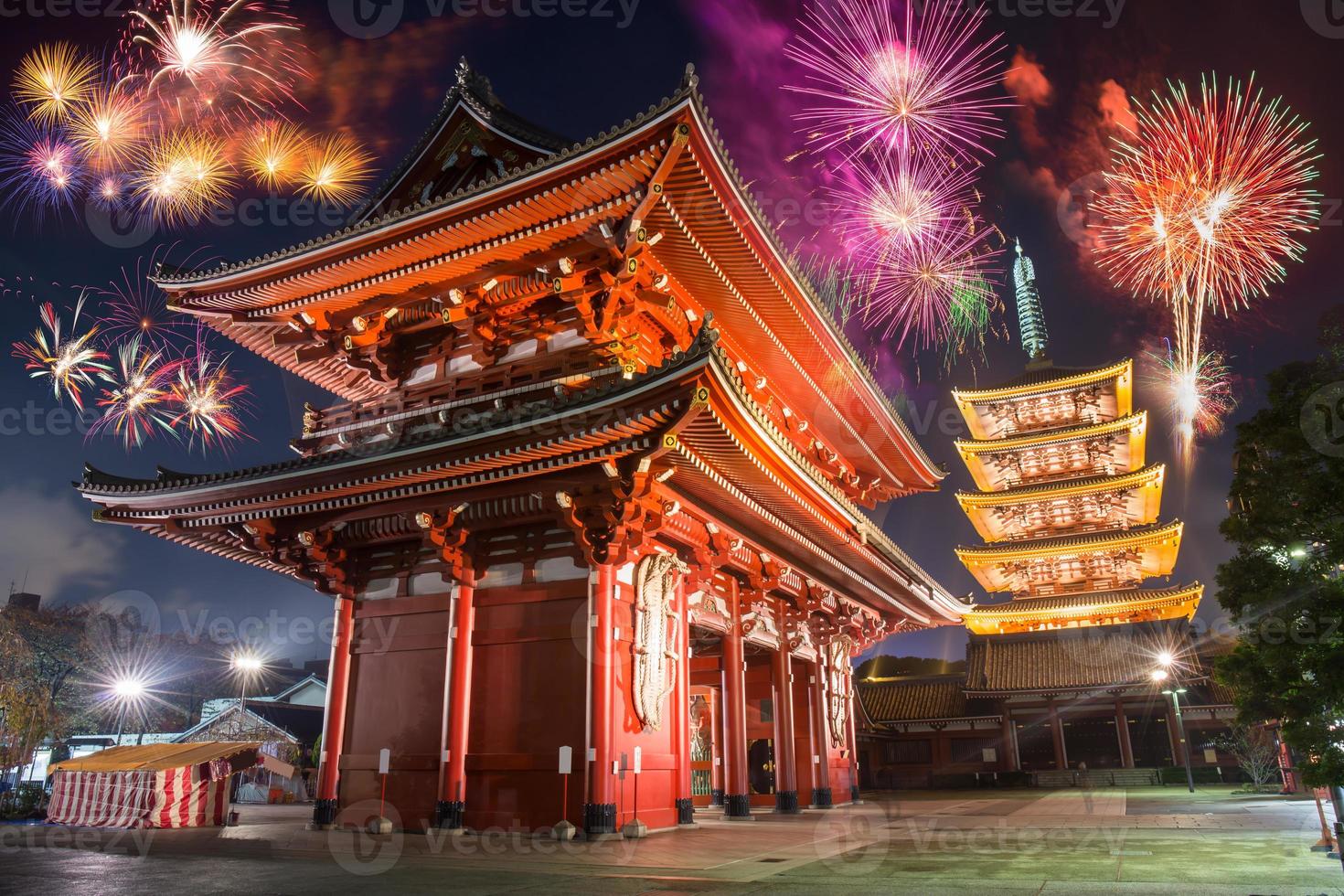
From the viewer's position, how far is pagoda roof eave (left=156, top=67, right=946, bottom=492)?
13.8m

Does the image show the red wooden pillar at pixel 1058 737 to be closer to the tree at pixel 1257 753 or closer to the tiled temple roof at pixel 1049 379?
the tree at pixel 1257 753

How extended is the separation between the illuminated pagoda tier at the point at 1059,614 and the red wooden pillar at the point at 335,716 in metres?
28.9

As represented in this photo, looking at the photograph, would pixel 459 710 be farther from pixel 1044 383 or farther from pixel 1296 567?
pixel 1044 383

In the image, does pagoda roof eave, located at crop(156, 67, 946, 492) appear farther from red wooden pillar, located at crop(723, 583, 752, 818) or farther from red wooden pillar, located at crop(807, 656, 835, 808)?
red wooden pillar, located at crop(807, 656, 835, 808)

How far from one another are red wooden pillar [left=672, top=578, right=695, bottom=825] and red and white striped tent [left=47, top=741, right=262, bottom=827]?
31.4ft

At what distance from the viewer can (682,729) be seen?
15.9m

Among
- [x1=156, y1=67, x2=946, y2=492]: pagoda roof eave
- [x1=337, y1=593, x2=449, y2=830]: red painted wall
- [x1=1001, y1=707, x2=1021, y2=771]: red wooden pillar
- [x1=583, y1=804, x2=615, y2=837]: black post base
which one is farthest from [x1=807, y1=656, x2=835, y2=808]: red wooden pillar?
[x1=1001, y1=707, x2=1021, y2=771]: red wooden pillar

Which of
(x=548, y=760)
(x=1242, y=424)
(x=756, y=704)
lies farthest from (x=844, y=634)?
(x=1242, y=424)

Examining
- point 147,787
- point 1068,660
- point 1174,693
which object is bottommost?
point 147,787

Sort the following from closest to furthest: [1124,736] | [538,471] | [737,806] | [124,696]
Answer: [538,471]
[737,806]
[1124,736]
[124,696]

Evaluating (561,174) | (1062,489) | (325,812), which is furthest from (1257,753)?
(561,174)

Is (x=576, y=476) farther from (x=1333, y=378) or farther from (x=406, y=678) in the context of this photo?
(x=1333, y=378)

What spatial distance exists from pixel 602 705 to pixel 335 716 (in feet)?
20.5

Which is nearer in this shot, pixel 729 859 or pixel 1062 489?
pixel 729 859
